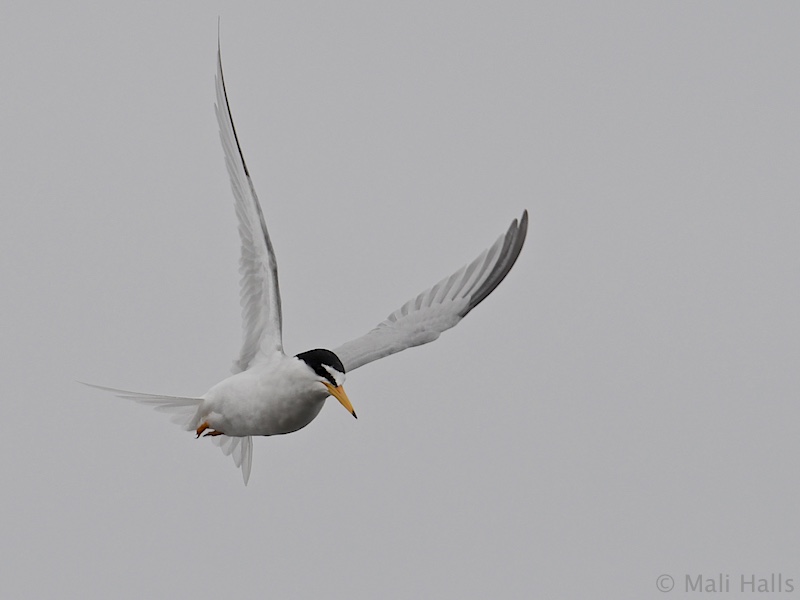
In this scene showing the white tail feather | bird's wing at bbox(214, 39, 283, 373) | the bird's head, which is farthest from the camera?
the white tail feather

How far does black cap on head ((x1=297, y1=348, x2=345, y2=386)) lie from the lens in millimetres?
8320

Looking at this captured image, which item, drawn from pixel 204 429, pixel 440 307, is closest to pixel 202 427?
pixel 204 429

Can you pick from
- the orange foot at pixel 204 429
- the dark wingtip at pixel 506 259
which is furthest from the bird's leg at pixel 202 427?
the dark wingtip at pixel 506 259

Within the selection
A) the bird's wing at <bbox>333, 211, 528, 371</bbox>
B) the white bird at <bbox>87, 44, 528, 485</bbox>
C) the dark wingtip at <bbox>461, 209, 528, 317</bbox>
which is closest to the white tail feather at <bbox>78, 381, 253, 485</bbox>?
the white bird at <bbox>87, 44, 528, 485</bbox>

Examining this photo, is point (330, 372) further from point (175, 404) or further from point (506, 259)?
point (506, 259)

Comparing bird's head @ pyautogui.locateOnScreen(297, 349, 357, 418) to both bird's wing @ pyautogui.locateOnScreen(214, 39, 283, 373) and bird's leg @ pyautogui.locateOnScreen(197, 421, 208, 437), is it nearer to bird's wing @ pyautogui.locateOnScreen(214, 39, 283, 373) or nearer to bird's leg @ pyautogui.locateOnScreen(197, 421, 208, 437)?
bird's wing @ pyautogui.locateOnScreen(214, 39, 283, 373)

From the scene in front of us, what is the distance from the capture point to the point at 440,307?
10.4 metres

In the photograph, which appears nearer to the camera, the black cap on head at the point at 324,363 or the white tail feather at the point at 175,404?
the black cap on head at the point at 324,363

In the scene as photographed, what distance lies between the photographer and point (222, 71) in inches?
327

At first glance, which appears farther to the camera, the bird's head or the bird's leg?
the bird's leg

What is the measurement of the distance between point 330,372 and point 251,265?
141 cm

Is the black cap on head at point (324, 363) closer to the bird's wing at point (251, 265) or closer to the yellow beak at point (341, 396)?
the yellow beak at point (341, 396)

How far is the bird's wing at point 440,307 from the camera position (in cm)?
992

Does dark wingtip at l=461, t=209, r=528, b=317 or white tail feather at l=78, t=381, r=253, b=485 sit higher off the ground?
dark wingtip at l=461, t=209, r=528, b=317
